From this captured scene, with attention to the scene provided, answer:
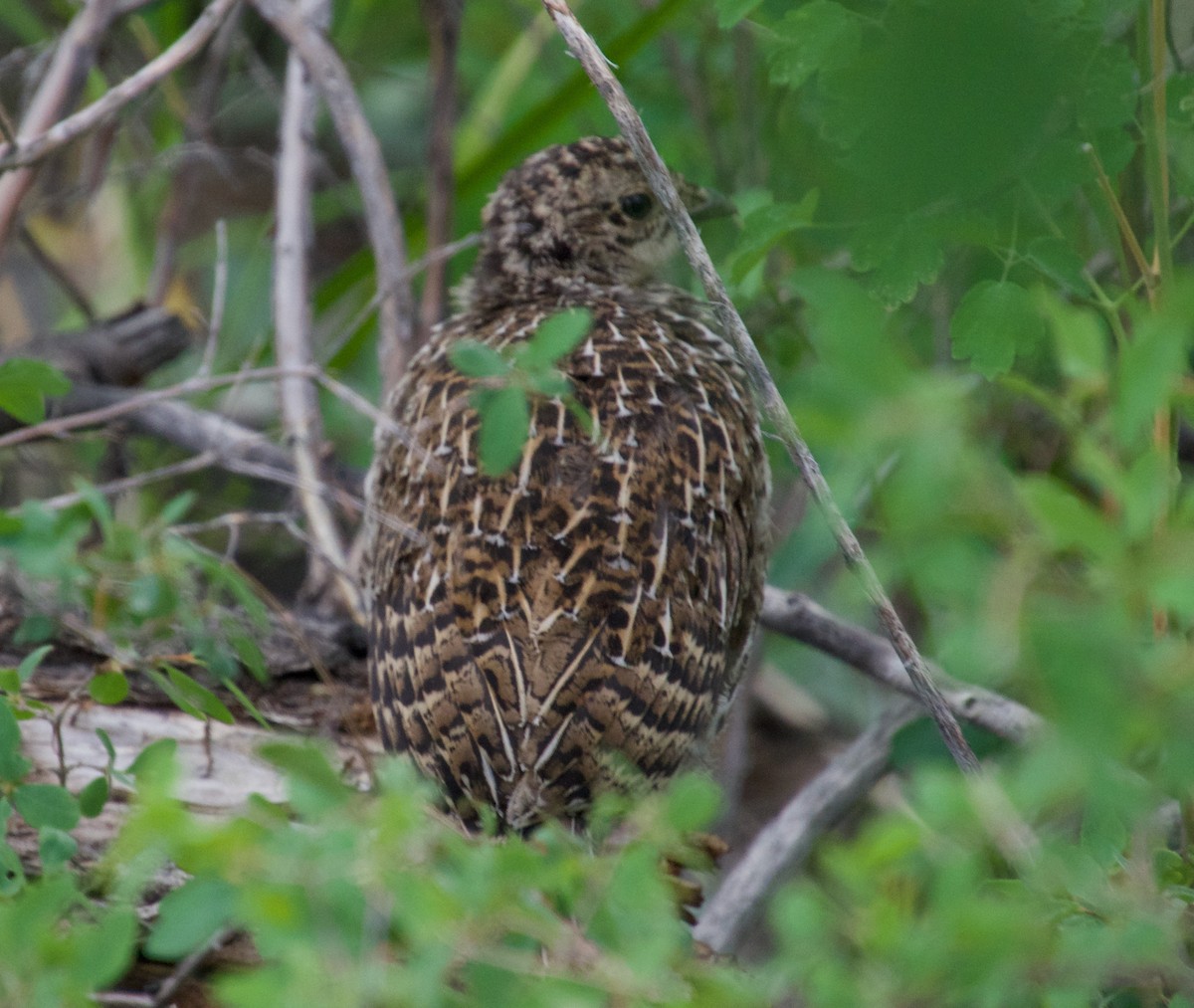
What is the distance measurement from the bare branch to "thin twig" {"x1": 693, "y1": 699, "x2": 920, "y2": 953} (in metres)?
0.26

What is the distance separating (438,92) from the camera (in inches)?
188

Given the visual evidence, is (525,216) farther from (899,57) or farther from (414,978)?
(414,978)

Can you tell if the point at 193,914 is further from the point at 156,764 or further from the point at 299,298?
the point at 299,298

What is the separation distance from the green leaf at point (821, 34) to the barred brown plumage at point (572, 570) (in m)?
0.84

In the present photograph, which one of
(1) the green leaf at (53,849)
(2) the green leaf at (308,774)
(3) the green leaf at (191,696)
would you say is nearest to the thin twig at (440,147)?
(3) the green leaf at (191,696)

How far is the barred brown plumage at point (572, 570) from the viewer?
2816 mm

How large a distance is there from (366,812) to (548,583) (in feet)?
4.04

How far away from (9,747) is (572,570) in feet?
3.59

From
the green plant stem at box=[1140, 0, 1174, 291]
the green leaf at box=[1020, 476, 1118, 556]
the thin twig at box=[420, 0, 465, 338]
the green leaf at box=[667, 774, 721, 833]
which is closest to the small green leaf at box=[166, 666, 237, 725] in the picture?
the green leaf at box=[667, 774, 721, 833]

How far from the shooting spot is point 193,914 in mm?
1683

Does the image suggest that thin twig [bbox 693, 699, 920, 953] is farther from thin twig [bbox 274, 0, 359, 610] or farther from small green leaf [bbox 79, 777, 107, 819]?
small green leaf [bbox 79, 777, 107, 819]

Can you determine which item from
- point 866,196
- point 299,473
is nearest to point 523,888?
point 866,196

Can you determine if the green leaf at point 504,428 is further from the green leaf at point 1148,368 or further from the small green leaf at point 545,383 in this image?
the green leaf at point 1148,368

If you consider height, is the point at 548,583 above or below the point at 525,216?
below
